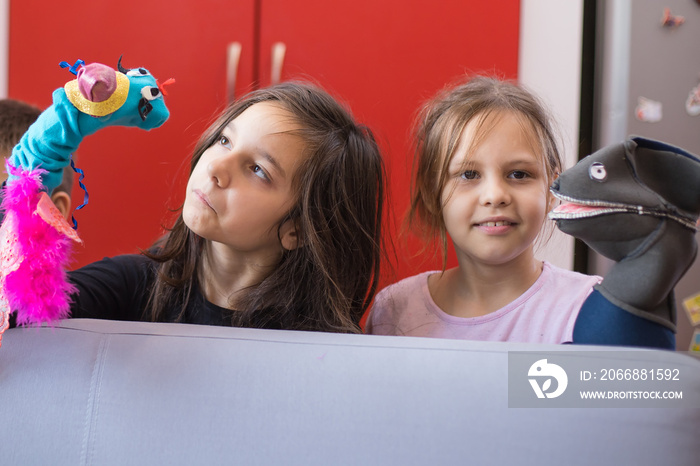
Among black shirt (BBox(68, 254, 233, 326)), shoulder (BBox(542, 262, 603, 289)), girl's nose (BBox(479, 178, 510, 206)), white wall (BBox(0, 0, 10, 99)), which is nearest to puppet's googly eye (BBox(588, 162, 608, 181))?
girl's nose (BBox(479, 178, 510, 206))

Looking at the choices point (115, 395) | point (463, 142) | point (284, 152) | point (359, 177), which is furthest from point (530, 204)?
point (115, 395)

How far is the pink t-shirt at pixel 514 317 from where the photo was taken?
1006mm

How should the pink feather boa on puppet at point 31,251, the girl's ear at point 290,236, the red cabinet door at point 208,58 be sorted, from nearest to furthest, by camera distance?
the pink feather boa on puppet at point 31,251
the girl's ear at point 290,236
the red cabinet door at point 208,58

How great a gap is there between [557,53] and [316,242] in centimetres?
132

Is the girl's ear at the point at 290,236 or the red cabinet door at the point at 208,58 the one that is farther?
the red cabinet door at the point at 208,58

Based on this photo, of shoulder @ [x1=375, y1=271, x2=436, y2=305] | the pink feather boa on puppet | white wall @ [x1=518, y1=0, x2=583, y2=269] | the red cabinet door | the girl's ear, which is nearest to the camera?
the pink feather boa on puppet

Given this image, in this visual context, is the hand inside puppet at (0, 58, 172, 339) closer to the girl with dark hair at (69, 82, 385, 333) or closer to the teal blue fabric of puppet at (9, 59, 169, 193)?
the teal blue fabric of puppet at (9, 59, 169, 193)

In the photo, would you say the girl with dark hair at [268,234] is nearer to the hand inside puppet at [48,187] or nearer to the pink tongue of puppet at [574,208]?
the hand inside puppet at [48,187]

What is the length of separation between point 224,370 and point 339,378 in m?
0.11

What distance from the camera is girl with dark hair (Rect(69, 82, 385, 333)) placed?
0.96 metres

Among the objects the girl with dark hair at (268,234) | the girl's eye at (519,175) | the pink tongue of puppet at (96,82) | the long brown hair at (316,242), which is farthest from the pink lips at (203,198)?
the girl's eye at (519,175)

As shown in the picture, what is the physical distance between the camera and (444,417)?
539 mm

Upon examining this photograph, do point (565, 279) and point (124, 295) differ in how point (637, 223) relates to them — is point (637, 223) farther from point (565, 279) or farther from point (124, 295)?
point (124, 295)

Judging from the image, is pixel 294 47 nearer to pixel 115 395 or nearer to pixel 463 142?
pixel 463 142
